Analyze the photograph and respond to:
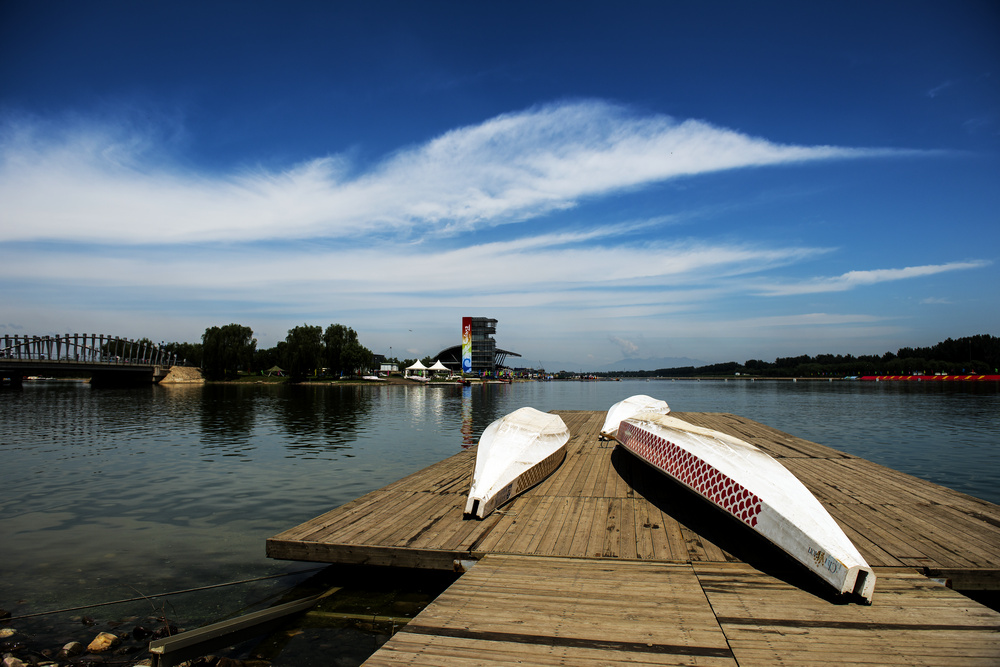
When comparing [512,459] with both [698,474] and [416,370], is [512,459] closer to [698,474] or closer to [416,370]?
[698,474]

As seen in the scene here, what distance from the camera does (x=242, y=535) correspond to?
9.12m

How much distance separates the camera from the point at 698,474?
6.99m

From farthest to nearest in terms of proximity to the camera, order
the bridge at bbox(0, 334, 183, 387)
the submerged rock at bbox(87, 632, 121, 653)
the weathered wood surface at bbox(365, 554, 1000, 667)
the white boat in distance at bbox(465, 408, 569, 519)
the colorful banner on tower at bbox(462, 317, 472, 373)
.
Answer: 1. the colorful banner on tower at bbox(462, 317, 472, 373)
2. the bridge at bbox(0, 334, 183, 387)
3. the white boat in distance at bbox(465, 408, 569, 519)
4. the submerged rock at bbox(87, 632, 121, 653)
5. the weathered wood surface at bbox(365, 554, 1000, 667)

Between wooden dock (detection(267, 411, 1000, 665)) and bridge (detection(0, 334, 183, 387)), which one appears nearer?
wooden dock (detection(267, 411, 1000, 665))

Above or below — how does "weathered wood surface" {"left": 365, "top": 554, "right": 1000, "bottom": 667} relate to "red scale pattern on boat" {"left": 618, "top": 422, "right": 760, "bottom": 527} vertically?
below

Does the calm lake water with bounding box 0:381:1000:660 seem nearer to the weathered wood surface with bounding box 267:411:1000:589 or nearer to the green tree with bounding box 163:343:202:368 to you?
the weathered wood surface with bounding box 267:411:1000:589

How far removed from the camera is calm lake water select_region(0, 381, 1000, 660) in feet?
23.4

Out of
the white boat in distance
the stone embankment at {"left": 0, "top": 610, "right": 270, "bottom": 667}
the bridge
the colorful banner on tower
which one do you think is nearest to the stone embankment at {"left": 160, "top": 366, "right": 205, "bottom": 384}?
the bridge

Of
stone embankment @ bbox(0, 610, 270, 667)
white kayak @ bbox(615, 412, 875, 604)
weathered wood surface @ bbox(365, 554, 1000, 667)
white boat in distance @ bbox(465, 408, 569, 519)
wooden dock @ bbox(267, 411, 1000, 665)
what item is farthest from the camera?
white boat in distance @ bbox(465, 408, 569, 519)

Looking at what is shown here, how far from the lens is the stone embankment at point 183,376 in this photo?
3558 inches

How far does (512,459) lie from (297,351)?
86944 mm

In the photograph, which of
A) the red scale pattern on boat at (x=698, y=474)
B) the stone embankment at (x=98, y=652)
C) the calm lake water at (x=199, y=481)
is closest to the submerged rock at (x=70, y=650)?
the stone embankment at (x=98, y=652)

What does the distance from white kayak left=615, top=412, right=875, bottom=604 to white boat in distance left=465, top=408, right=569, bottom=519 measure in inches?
77.2


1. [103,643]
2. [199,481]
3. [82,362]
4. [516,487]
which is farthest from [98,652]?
[82,362]
